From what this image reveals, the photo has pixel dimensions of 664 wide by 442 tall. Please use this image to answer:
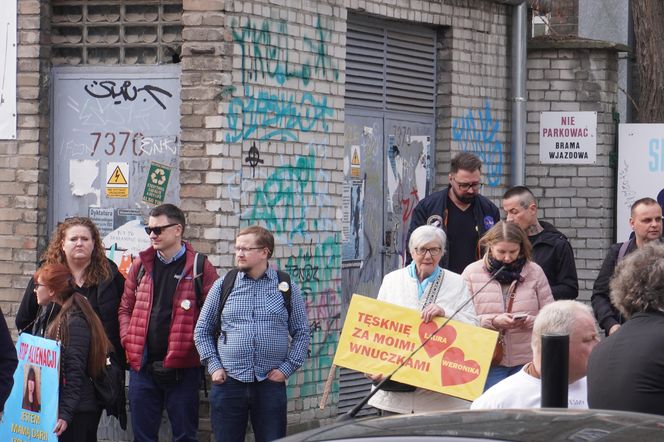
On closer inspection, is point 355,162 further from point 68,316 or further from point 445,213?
point 68,316

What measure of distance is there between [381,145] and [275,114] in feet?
5.70

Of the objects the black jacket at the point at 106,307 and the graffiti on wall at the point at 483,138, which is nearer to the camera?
the black jacket at the point at 106,307

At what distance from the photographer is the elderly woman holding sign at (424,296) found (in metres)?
7.86

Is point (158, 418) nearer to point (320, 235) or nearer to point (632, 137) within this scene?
point (320, 235)

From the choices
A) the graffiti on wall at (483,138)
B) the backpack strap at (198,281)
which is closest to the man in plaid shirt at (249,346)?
the backpack strap at (198,281)

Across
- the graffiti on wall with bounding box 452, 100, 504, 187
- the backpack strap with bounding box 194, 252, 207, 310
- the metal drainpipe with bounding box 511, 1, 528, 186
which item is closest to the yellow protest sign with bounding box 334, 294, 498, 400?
the backpack strap with bounding box 194, 252, 207, 310

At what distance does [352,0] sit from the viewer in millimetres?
10969

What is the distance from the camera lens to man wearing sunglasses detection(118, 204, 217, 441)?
8617mm

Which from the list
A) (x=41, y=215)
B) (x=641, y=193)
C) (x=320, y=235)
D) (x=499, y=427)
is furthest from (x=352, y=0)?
(x=499, y=427)

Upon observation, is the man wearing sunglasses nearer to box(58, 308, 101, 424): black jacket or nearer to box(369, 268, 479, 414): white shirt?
box(58, 308, 101, 424): black jacket

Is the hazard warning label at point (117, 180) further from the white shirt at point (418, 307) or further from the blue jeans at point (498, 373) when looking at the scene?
the blue jeans at point (498, 373)

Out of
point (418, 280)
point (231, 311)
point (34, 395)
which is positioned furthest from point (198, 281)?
point (418, 280)

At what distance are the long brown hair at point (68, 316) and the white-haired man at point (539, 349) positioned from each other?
307 cm

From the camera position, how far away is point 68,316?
798cm
